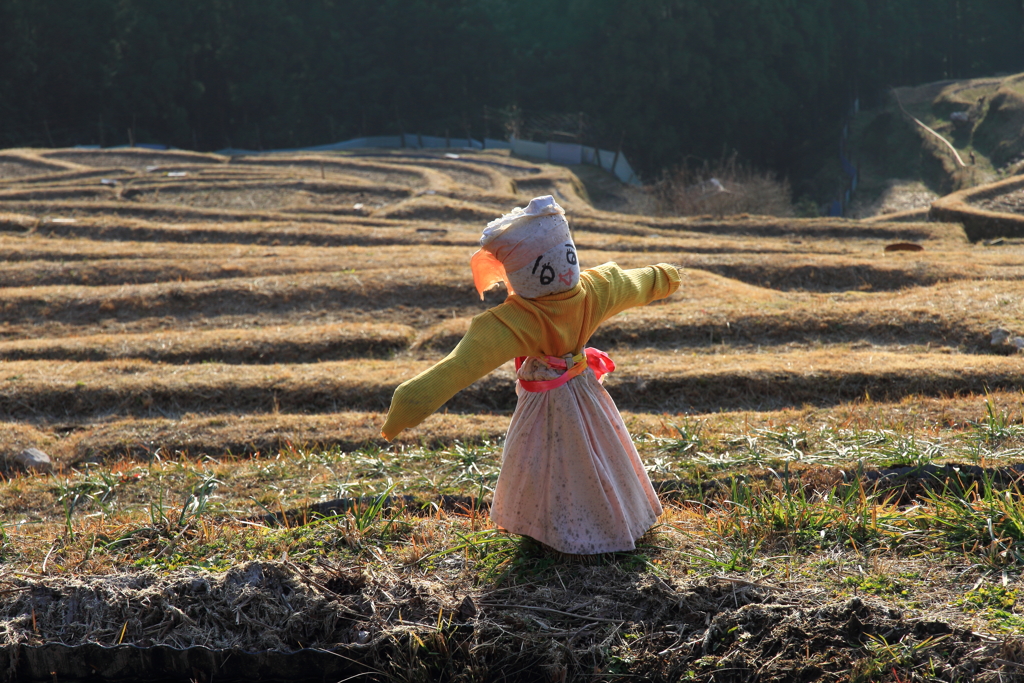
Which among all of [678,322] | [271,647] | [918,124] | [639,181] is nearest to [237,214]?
[678,322]

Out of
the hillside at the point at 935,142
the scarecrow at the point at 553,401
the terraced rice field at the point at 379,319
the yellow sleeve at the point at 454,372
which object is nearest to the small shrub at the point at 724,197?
the terraced rice field at the point at 379,319

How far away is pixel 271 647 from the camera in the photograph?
4.63 meters

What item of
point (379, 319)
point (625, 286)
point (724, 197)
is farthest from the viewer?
point (724, 197)

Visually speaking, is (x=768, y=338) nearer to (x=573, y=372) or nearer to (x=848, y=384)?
(x=848, y=384)

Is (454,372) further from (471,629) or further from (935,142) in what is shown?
(935,142)

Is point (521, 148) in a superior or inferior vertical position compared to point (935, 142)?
inferior

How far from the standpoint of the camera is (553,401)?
182 inches

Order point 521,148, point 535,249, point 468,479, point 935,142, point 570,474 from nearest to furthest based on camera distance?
point 535,249
point 570,474
point 468,479
point 935,142
point 521,148

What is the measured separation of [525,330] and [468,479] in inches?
100

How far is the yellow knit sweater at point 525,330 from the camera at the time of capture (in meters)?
4.15

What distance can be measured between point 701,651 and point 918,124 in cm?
5562

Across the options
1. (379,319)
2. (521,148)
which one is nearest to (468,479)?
(379,319)

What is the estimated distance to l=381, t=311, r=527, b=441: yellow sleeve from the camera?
4121 millimetres

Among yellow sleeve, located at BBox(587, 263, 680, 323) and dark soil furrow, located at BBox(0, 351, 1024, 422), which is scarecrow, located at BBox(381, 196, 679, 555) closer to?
yellow sleeve, located at BBox(587, 263, 680, 323)
